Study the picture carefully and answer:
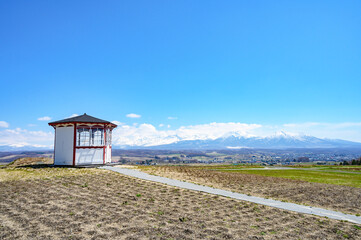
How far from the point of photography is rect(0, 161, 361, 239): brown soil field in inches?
367

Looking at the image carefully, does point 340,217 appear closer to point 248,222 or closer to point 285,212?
point 285,212

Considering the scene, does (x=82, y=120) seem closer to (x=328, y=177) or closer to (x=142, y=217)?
(x=142, y=217)

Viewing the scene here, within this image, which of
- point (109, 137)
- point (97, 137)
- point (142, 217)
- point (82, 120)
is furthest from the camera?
point (109, 137)

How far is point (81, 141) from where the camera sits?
2878cm

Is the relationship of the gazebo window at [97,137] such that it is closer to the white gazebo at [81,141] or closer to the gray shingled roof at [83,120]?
the white gazebo at [81,141]

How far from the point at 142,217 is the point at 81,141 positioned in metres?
20.6

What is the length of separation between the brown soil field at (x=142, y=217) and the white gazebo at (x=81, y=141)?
11534 mm

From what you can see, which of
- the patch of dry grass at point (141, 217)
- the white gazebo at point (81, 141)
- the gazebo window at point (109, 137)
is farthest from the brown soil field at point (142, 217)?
the gazebo window at point (109, 137)

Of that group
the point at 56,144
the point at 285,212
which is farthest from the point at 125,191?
the point at 56,144

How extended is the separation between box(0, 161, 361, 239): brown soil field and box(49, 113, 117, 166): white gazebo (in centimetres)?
1153

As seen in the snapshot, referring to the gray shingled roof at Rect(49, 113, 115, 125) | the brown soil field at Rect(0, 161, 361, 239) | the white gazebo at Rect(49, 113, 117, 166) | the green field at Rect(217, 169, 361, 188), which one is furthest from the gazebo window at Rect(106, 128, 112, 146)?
the green field at Rect(217, 169, 361, 188)

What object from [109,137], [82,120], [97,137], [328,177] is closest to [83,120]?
[82,120]

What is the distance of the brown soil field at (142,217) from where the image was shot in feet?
30.6

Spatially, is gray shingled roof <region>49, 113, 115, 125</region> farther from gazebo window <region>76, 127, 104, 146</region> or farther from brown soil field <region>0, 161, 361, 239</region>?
brown soil field <region>0, 161, 361, 239</region>
